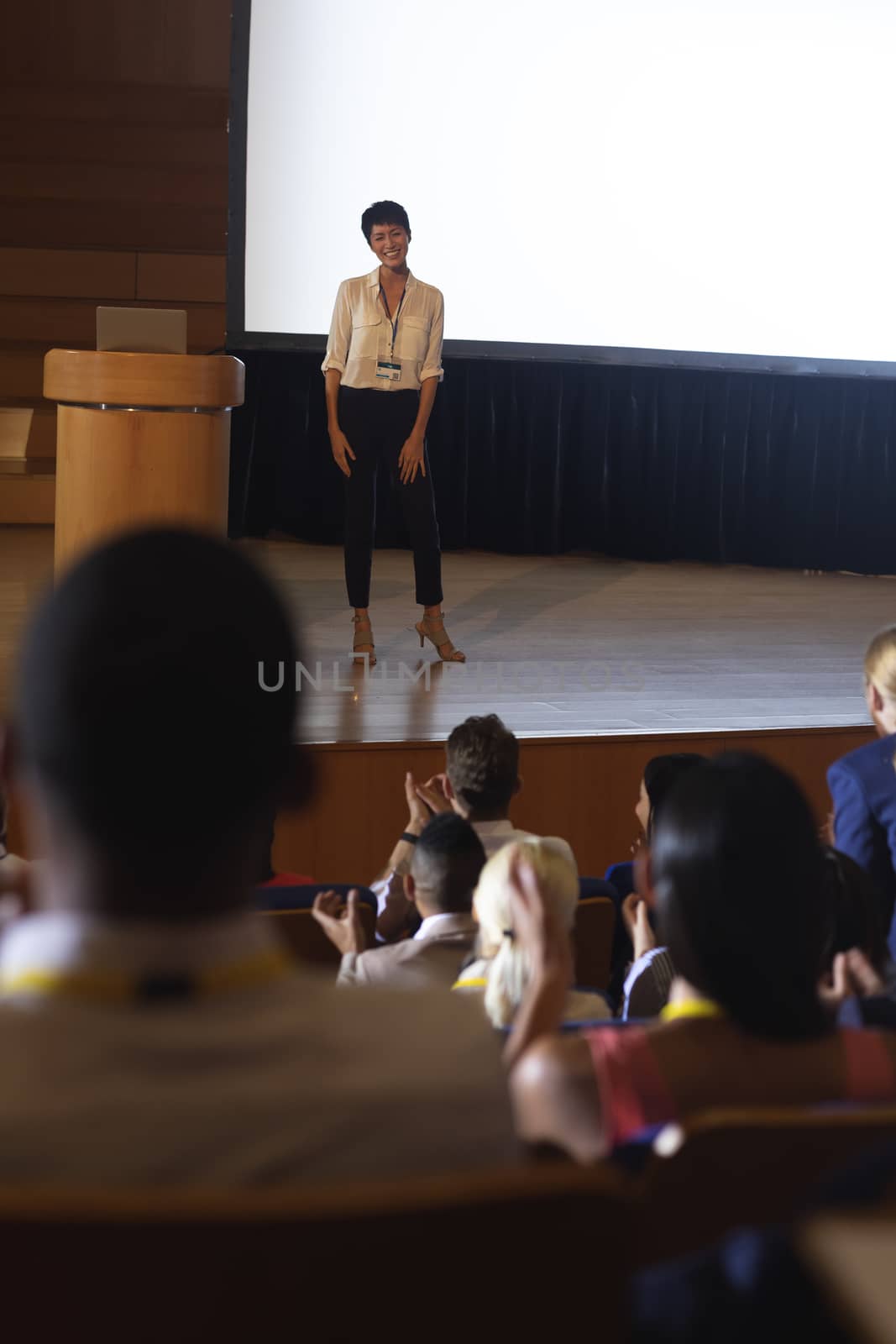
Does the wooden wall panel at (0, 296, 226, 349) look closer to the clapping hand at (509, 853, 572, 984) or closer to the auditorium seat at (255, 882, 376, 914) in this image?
the auditorium seat at (255, 882, 376, 914)

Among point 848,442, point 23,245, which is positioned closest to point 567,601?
point 848,442

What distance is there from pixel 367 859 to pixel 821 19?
4700mm

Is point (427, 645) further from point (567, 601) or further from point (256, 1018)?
point (256, 1018)

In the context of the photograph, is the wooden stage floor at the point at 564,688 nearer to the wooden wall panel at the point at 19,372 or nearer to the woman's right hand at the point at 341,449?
the woman's right hand at the point at 341,449

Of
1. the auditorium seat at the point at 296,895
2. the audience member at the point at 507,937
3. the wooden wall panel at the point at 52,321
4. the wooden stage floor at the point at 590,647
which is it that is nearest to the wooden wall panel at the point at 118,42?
the wooden wall panel at the point at 52,321

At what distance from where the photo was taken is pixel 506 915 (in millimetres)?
1498

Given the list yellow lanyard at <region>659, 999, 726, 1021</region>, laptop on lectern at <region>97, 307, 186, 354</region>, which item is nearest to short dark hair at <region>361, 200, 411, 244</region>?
laptop on lectern at <region>97, 307, 186, 354</region>

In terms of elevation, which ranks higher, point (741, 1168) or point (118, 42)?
point (118, 42)

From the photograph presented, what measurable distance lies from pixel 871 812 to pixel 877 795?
0.03m

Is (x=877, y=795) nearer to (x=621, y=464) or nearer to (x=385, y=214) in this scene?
(x=385, y=214)

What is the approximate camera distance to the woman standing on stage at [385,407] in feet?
13.9

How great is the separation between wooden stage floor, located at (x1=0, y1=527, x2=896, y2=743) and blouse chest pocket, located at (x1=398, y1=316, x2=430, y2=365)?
92 centimetres

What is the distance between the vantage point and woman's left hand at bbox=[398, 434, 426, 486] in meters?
4.22

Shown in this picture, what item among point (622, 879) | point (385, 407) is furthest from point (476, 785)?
point (385, 407)
